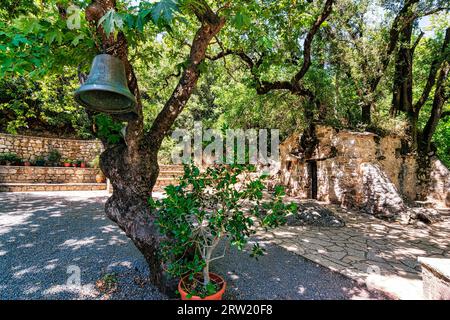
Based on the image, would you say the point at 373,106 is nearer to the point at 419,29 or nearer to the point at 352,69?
the point at 352,69

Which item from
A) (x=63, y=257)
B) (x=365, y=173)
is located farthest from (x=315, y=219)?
(x=63, y=257)

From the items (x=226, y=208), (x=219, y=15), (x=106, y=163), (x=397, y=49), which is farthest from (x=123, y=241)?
(x=397, y=49)

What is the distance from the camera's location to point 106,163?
2.97 metres

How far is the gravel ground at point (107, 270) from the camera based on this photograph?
2.69 meters

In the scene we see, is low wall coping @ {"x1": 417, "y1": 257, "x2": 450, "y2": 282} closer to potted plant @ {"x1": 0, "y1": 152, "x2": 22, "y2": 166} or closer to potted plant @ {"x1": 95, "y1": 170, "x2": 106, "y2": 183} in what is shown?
potted plant @ {"x1": 95, "y1": 170, "x2": 106, "y2": 183}

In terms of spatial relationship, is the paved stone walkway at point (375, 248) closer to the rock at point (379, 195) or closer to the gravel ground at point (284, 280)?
the gravel ground at point (284, 280)

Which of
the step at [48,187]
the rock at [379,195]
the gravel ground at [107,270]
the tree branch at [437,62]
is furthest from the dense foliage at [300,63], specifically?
the gravel ground at [107,270]

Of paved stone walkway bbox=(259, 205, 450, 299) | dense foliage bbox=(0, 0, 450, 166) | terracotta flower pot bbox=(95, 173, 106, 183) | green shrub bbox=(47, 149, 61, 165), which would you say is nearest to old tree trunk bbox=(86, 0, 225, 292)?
dense foliage bbox=(0, 0, 450, 166)

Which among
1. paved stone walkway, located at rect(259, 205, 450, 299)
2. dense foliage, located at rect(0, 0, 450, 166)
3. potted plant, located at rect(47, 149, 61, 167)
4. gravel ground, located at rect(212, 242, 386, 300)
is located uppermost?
dense foliage, located at rect(0, 0, 450, 166)

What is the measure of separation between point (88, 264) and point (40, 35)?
3.00 m

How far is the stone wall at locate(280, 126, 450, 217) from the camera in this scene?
24.0ft

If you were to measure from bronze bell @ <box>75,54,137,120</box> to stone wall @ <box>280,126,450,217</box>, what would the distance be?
307 inches

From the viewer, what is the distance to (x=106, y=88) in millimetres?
1714

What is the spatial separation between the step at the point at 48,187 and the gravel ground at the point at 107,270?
247 inches
